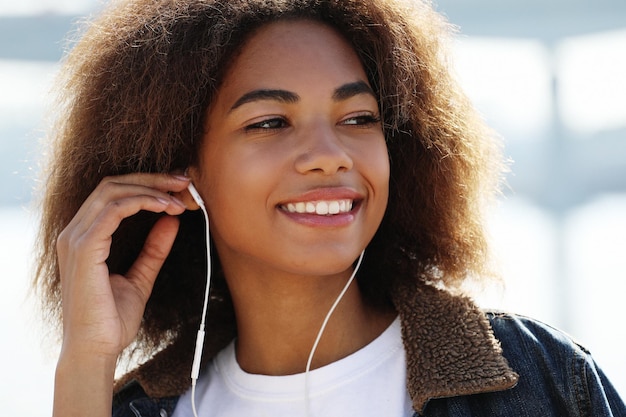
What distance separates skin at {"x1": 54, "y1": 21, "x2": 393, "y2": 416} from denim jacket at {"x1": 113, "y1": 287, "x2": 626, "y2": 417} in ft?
0.55

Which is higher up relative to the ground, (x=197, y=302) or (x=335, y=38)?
(x=335, y=38)

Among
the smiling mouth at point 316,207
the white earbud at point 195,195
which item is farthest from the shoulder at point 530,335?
the white earbud at point 195,195

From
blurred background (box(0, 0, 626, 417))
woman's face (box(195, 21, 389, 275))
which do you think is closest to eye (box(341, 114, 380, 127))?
woman's face (box(195, 21, 389, 275))

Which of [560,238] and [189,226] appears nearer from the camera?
[189,226]

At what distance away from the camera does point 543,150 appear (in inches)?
181

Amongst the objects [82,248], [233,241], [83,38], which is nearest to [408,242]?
[233,241]

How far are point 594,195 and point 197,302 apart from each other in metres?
2.49

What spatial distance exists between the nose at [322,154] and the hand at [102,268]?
1.09 feet

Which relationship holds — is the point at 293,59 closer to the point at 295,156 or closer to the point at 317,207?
the point at 295,156

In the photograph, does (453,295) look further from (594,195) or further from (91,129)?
(594,195)

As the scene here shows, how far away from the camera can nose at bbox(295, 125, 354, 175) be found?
2135 millimetres

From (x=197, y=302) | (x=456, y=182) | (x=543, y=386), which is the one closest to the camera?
(x=543, y=386)

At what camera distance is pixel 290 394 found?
229cm

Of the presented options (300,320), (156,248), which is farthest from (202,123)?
(300,320)
